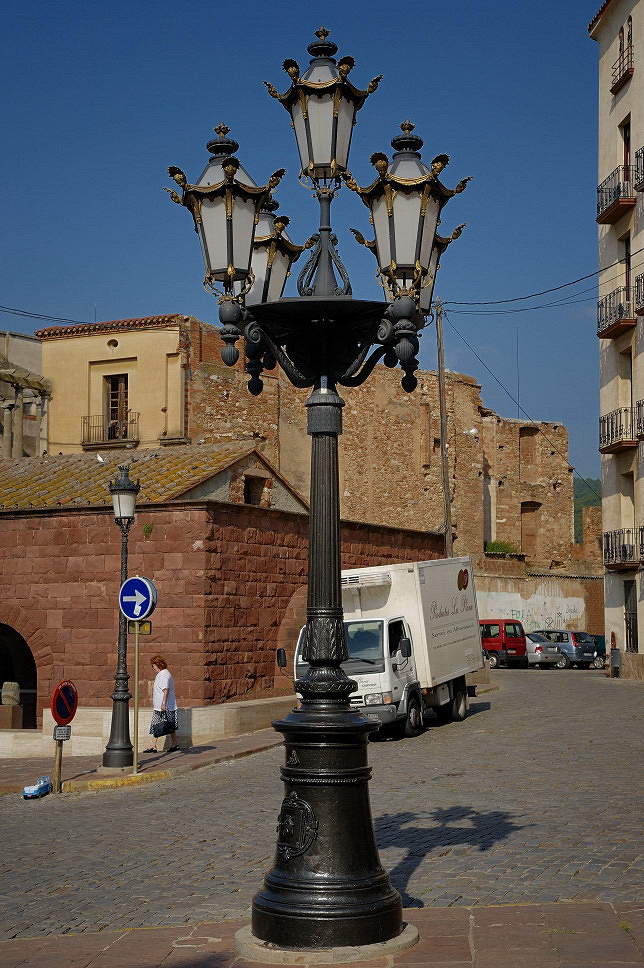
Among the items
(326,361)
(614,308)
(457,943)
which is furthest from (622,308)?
(457,943)

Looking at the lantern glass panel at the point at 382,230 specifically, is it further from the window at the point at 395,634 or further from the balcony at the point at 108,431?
the balcony at the point at 108,431

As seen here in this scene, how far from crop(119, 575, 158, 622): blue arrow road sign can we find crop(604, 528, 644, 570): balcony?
23983 mm

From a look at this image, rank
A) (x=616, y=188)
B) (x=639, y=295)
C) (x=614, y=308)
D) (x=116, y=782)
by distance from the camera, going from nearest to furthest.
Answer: (x=116, y=782) < (x=639, y=295) < (x=616, y=188) < (x=614, y=308)

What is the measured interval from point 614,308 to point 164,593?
912 inches

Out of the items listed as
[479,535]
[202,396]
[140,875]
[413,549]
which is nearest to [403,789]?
[140,875]

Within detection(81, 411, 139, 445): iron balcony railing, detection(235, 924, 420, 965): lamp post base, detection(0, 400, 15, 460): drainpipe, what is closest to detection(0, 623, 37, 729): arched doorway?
detection(0, 400, 15, 460): drainpipe

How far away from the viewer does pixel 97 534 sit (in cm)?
2077

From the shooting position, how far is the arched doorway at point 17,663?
24.0 metres

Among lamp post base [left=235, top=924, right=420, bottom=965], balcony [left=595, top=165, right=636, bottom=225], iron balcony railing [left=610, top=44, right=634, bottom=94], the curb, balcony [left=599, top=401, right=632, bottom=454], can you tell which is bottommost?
the curb

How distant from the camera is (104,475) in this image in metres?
23.7

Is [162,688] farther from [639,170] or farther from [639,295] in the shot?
[639,170]

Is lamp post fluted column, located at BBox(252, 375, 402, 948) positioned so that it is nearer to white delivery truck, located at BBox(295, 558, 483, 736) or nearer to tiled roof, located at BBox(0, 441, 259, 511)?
white delivery truck, located at BBox(295, 558, 483, 736)

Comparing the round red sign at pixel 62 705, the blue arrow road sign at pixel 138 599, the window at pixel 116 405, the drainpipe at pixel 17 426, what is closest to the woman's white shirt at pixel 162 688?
the blue arrow road sign at pixel 138 599

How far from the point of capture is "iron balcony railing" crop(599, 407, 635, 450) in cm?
3762
